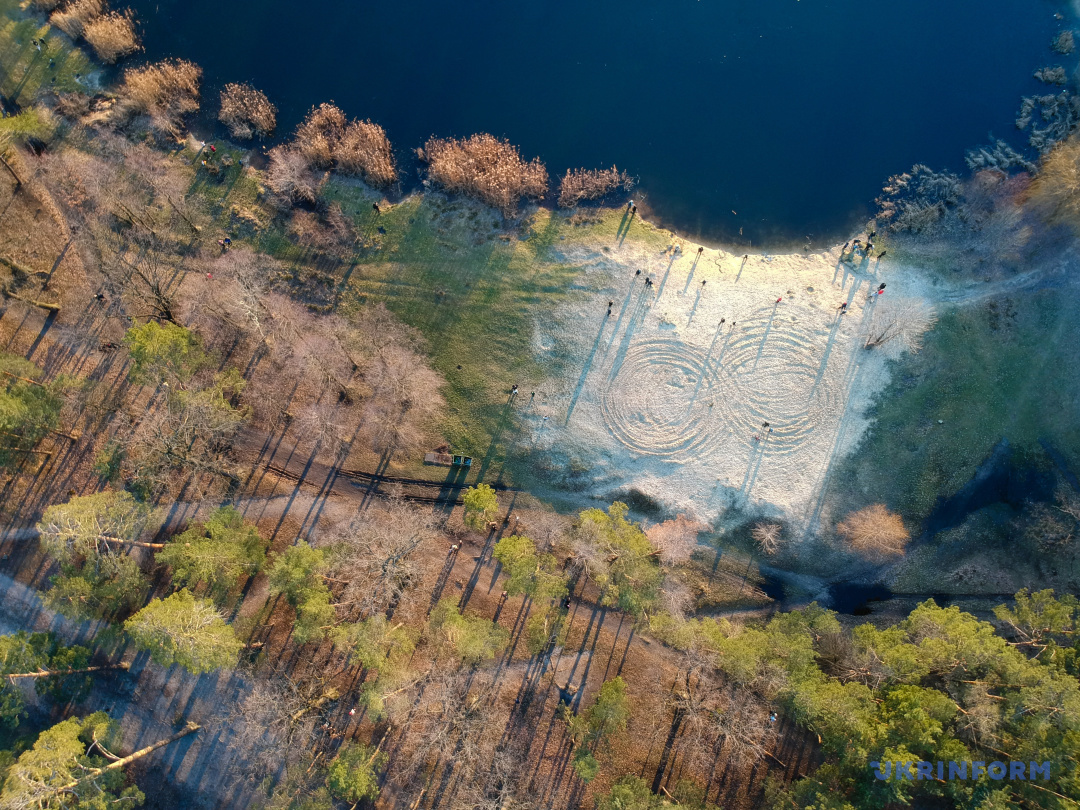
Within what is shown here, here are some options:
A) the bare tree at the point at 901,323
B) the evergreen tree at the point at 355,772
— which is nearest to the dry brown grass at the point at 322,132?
the evergreen tree at the point at 355,772

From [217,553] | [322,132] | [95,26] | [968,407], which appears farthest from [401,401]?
[968,407]

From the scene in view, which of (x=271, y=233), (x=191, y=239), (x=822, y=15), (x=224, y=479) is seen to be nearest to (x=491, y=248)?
(x=271, y=233)

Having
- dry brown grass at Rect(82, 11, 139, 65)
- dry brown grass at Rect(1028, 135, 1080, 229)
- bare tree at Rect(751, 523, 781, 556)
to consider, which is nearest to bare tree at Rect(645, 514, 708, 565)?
bare tree at Rect(751, 523, 781, 556)

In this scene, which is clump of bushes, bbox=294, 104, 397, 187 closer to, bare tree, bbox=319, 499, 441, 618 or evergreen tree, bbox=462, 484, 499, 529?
evergreen tree, bbox=462, 484, 499, 529

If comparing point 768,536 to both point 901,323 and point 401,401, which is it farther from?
point 401,401

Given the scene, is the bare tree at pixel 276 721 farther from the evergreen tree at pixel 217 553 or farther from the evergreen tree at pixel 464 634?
the evergreen tree at pixel 464 634

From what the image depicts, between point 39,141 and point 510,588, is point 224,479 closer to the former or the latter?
point 510,588

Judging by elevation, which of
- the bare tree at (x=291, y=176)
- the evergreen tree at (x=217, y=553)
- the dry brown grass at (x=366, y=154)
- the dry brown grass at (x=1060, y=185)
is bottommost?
the evergreen tree at (x=217, y=553)
